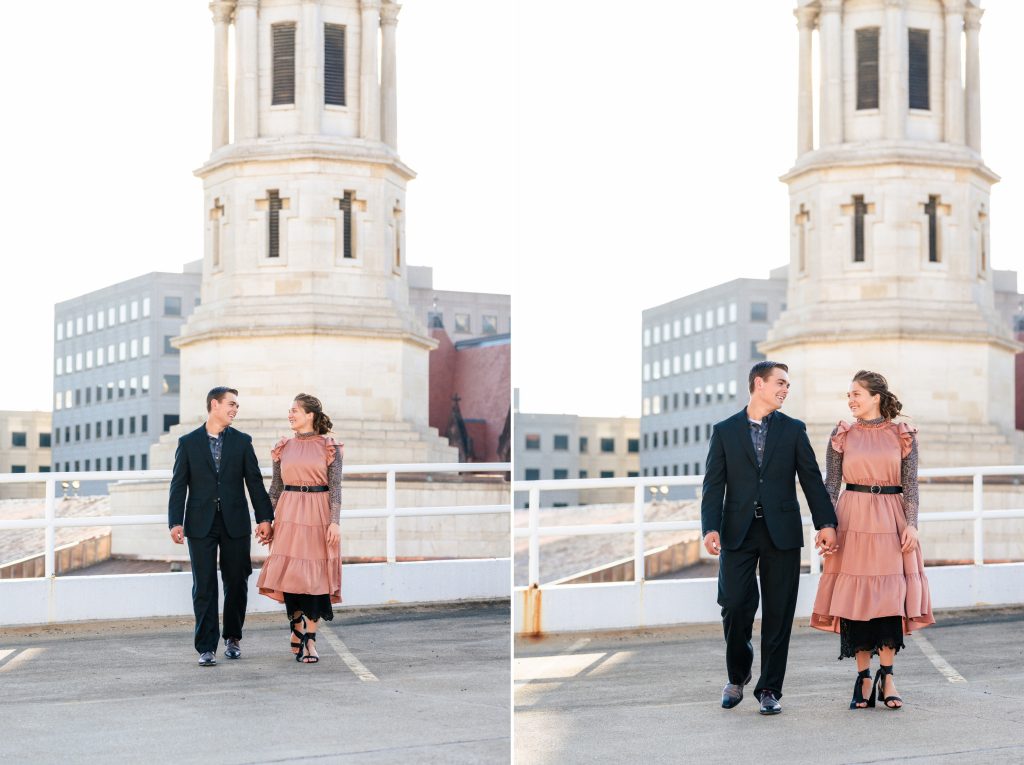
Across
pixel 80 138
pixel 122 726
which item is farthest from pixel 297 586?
pixel 80 138

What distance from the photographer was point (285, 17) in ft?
127

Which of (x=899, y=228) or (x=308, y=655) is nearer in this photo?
(x=308, y=655)

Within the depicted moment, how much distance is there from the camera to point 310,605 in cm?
829

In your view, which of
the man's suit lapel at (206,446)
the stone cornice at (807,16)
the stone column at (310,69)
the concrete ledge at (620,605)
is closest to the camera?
the man's suit lapel at (206,446)

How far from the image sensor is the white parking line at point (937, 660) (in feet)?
24.5

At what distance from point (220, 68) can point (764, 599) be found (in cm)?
3427

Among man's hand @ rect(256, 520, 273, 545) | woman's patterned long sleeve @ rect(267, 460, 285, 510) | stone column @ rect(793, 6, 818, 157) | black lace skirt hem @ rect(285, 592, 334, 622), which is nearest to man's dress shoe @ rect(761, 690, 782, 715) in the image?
black lace skirt hem @ rect(285, 592, 334, 622)

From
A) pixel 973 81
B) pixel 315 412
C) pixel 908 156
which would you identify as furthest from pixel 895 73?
pixel 315 412

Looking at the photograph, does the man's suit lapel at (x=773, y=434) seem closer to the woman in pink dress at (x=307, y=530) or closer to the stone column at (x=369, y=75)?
the woman in pink dress at (x=307, y=530)

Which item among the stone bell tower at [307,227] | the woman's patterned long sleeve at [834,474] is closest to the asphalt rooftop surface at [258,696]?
the woman's patterned long sleeve at [834,474]

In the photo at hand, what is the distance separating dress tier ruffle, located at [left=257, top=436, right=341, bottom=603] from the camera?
329 inches

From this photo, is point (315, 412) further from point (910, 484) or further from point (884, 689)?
point (884, 689)

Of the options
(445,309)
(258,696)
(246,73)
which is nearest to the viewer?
(258,696)

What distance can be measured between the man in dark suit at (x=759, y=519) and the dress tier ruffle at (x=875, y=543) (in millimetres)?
381
